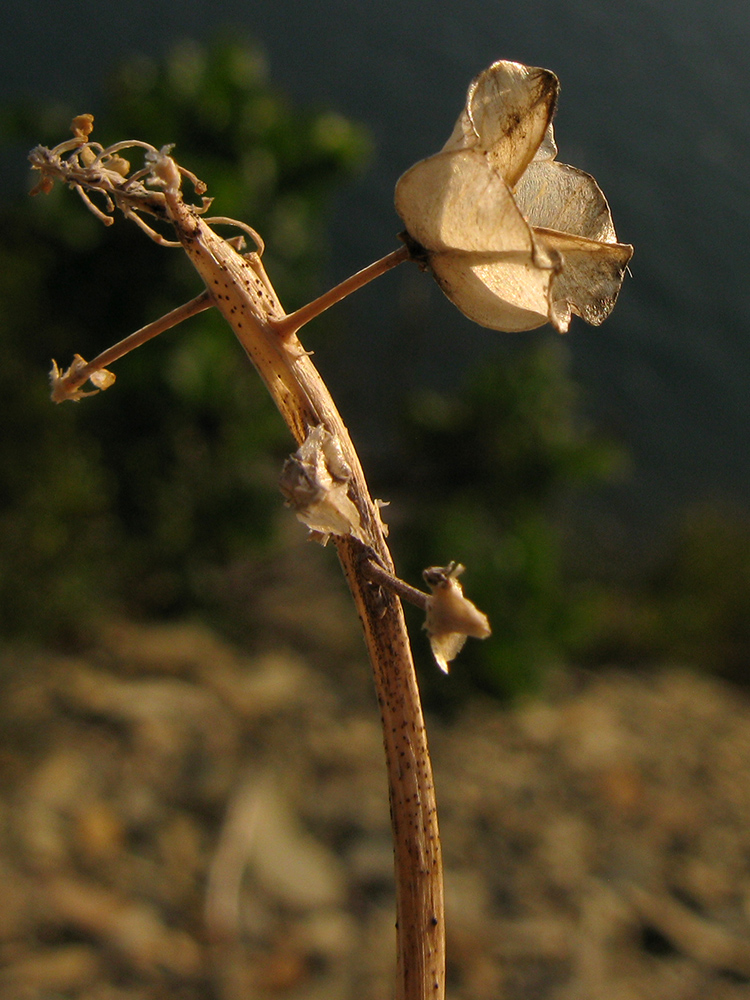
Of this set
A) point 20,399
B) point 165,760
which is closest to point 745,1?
point 20,399

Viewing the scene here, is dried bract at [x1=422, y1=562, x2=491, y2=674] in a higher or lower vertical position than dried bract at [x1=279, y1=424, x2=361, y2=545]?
lower

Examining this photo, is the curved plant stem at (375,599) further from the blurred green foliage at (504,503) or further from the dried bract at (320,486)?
the blurred green foliage at (504,503)

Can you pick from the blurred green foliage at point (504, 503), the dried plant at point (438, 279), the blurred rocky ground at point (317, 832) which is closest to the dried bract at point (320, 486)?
the dried plant at point (438, 279)

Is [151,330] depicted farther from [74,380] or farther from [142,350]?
[142,350]

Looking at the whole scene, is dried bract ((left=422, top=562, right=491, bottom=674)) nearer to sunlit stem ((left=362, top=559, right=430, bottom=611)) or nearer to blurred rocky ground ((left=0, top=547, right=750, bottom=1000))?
sunlit stem ((left=362, top=559, right=430, bottom=611))

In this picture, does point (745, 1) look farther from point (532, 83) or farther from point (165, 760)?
point (532, 83)

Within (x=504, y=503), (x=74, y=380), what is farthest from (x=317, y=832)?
(x=74, y=380)

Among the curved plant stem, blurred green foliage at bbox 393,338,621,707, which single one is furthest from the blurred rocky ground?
the curved plant stem
